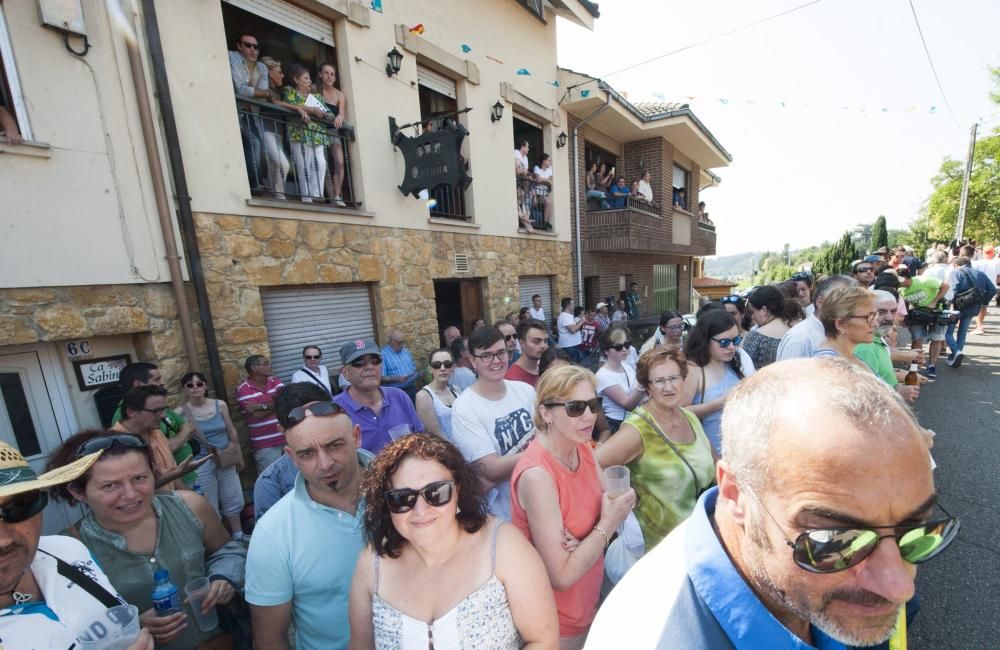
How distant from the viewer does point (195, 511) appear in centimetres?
198

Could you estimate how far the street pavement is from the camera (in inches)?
86.7

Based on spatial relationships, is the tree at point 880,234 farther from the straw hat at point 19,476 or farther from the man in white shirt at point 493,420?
the straw hat at point 19,476

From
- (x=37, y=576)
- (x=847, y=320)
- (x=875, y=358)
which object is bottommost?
(x=37, y=576)

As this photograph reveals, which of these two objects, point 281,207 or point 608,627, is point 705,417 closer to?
point 608,627

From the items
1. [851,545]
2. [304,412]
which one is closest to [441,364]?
[304,412]

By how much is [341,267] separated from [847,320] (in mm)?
5060

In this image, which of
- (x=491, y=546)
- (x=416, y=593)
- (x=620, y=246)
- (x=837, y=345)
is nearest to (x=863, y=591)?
(x=491, y=546)

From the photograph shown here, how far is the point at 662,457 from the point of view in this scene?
2.12 m

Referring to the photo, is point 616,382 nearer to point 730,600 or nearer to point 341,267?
point 730,600

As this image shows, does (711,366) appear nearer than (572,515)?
No

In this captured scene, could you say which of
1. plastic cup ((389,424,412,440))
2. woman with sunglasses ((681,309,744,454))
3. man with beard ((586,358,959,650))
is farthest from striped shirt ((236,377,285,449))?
man with beard ((586,358,959,650))

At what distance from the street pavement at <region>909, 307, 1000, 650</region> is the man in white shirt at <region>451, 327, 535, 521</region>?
233 cm

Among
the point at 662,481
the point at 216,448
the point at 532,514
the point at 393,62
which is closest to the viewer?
the point at 532,514

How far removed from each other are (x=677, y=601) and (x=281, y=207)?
504cm
